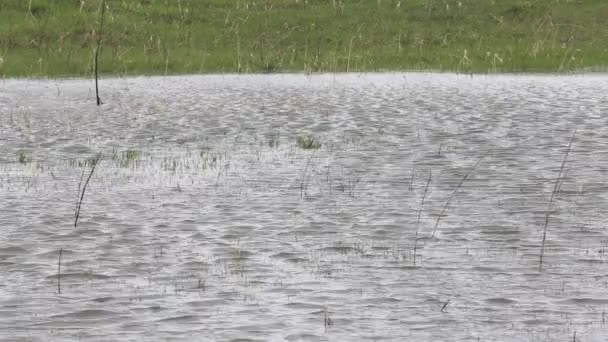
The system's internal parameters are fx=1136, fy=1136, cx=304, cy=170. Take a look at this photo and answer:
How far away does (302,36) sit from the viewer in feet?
157

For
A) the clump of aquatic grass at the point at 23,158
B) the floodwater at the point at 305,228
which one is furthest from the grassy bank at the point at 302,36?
the clump of aquatic grass at the point at 23,158

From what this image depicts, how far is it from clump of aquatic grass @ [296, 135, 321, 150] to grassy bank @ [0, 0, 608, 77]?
20418 mm

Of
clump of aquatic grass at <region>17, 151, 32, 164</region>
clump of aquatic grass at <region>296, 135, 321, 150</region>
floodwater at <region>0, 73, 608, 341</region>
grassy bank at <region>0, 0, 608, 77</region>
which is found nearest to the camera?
floodwater at <region>0, 73, 608, 341</region>

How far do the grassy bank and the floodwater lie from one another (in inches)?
691

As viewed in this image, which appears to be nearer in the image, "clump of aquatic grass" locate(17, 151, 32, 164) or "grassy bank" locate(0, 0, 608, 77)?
"clump of aquatic grass" locate(17, 151, 32, 164)

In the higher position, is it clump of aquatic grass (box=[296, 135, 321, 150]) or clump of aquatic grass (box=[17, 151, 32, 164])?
clump of aquatic grass (box=[296, 135, 321, 150])

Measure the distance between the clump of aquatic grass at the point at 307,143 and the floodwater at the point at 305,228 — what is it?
265 mm

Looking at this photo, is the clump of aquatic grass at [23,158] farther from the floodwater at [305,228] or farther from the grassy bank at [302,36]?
the grassy bank at [302,36]

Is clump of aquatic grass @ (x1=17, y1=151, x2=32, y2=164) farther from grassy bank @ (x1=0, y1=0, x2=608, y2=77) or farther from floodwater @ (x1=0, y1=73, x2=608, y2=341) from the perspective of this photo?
grassy bank @ (x1=0, y1=0, x2=608, y2=77)

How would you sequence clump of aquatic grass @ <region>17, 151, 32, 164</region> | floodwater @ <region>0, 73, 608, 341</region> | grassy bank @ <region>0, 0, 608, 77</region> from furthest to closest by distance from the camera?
grassy bank @ <region>0, 0, 608, 77</region>, clump of aquatic grass @ <region>17, 151, 32, 164</region>, floodwater @ <region>0, 73, 608, 341</region>

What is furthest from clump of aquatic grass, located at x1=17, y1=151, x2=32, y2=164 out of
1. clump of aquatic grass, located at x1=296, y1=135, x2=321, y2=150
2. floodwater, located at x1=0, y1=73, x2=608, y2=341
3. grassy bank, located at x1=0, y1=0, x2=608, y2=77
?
grassy bank, located at x1=0, y1=0, x2=608, y2=77

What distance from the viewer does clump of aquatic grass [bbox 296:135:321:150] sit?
19734mm

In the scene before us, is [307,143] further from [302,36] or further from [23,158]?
[302,36]

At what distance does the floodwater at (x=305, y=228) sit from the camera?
28.6 ft
